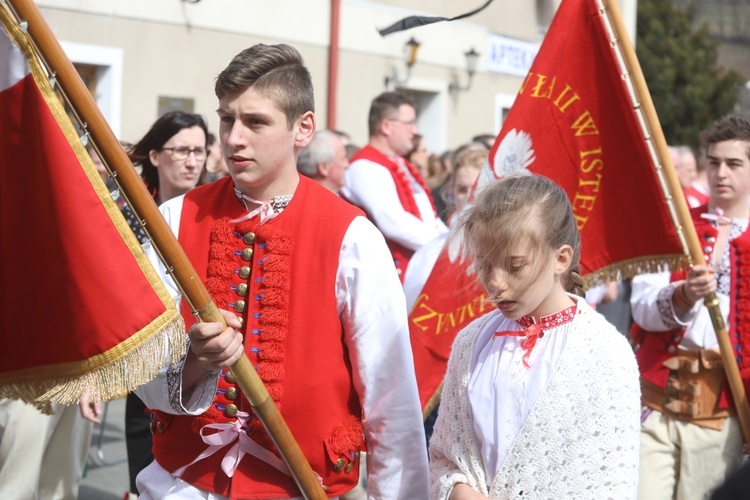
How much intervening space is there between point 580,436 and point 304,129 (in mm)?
1127

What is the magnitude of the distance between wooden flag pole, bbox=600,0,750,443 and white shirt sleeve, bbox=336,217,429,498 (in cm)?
181

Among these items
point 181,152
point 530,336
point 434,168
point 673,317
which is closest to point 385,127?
point 181,152

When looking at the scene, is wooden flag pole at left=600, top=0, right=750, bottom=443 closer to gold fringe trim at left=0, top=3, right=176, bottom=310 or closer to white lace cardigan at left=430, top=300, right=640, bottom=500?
white lace cardigan at left=430, top=300, right=640, bottom=500

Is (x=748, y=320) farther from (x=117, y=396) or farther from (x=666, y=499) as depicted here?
(x=117, y=396)

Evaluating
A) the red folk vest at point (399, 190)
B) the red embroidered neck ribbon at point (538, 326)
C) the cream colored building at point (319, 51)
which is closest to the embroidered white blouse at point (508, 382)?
the red embroidered neck ribbon at point (538, 326)

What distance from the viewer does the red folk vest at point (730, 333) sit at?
15.9 feet

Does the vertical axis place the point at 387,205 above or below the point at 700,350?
above

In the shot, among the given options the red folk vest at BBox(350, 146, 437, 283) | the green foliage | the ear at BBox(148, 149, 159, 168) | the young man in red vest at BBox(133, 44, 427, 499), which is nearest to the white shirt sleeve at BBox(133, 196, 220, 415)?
the young man in red vest at BBox(133, 44, 427, 499)

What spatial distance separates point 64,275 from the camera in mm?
2721

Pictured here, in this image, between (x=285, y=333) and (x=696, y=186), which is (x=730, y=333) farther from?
(x=696, y=186)

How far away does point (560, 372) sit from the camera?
9.41ft

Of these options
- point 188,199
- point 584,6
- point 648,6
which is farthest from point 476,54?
point 648,6

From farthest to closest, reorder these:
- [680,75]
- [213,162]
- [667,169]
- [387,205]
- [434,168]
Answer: [680,75]
[434,168]
[213,162]
[387,205]
[667,169]

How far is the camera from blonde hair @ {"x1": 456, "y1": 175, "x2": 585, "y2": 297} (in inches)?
113
